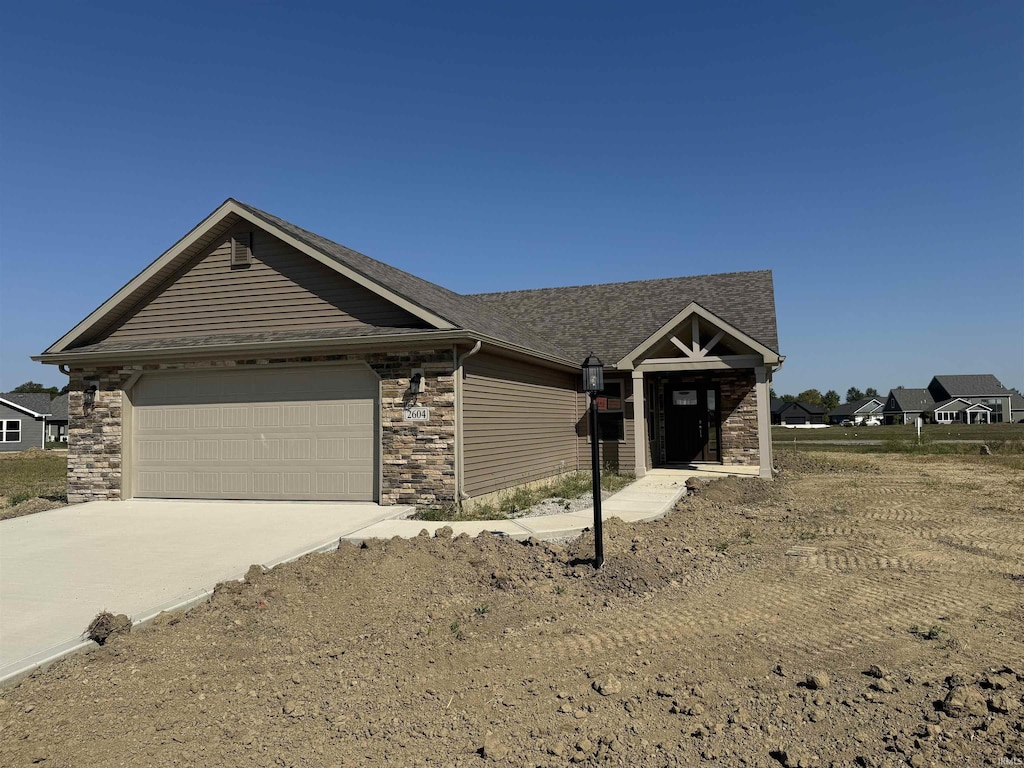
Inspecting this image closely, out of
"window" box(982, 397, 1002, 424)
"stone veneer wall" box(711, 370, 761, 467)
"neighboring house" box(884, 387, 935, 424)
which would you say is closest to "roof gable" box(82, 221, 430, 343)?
"stone veneer wall" box(711, 370, 761, 467)

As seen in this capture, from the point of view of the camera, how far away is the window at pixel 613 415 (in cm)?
1739

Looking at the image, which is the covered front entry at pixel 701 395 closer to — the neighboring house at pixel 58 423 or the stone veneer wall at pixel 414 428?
the stone veneer wall at pixel 414 428

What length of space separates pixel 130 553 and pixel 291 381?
172 inches

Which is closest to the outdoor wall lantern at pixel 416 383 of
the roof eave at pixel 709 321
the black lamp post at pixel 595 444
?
the black lamp post at pixel 595 444

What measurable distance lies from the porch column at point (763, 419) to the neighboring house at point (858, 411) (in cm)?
9834

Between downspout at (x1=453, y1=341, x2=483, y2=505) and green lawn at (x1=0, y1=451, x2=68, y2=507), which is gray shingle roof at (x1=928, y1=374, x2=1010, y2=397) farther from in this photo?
green lawn at (x1=0, y1=451, x2=68, y2=507)

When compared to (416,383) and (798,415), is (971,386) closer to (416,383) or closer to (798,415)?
(798,415)

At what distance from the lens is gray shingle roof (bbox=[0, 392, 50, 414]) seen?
46.3 m

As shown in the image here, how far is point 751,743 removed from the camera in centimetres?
370

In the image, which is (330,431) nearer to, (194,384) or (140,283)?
(194,384)

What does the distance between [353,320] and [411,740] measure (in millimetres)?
9173

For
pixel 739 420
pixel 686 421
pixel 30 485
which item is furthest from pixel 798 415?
pixel 30 485

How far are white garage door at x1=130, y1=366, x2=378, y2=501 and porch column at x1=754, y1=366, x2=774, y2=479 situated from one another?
912cm

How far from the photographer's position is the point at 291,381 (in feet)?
40.0
